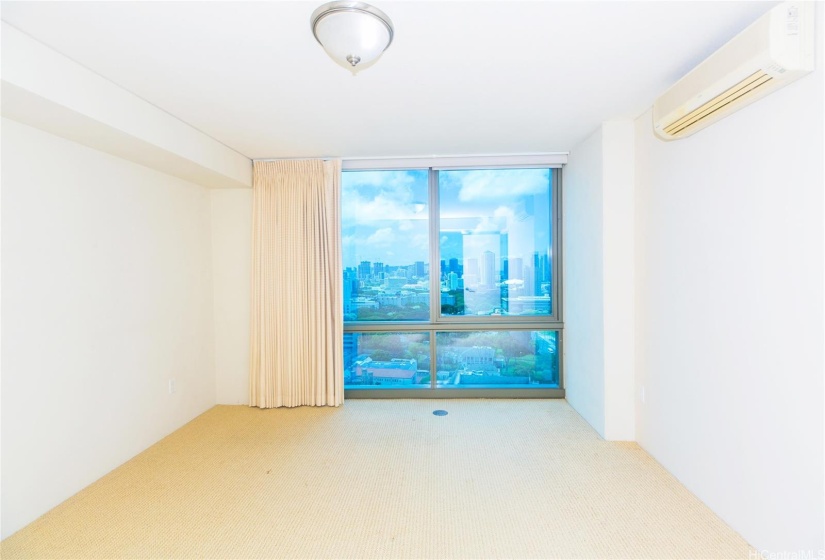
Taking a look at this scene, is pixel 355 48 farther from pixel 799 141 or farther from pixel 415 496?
pixel 415 496

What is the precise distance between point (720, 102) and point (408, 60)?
5.01ft

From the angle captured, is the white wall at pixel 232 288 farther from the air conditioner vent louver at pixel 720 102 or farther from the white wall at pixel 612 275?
the air conditioner vent louver at pixel 720 102

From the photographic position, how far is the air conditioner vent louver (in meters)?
1.59

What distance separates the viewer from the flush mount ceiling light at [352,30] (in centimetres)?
147

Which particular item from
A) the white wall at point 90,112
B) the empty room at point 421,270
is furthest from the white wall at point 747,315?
the white wall at point 90,112

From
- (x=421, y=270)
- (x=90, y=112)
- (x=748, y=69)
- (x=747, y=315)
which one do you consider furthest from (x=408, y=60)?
(x=421, y=270)

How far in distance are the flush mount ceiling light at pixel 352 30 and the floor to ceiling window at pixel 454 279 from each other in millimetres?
2275

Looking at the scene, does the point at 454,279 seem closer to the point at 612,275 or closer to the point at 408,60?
the point at 612,275

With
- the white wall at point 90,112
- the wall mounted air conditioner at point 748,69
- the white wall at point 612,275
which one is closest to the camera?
the wall mounted air conditioner at point 748,69

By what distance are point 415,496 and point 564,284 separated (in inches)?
98.1

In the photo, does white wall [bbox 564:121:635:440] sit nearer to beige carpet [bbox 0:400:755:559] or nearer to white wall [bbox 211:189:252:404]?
beige carpet [bbox 0:400:755:559]

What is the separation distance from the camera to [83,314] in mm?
2381

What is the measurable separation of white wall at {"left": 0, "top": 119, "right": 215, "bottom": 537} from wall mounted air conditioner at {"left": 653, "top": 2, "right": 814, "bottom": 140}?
3.53 metres

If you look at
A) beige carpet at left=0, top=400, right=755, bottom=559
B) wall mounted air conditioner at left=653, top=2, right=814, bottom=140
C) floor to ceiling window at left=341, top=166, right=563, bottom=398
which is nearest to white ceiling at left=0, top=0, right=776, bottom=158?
wall mounted air conditioner at left=653, top=2, right=814, bottom=140
